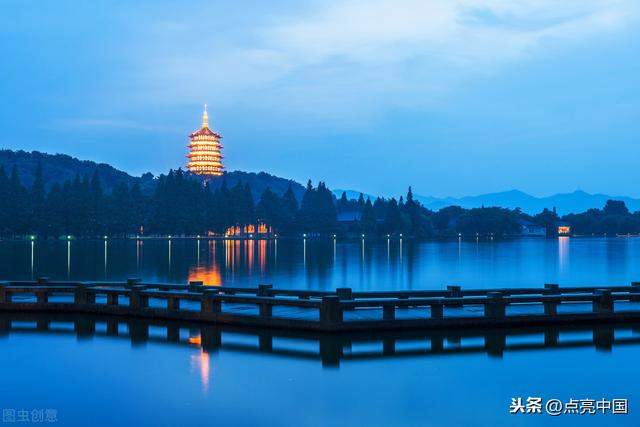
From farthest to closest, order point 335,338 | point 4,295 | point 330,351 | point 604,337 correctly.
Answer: point 4,295 → point 604,337 → point 335,338 → point 330,351

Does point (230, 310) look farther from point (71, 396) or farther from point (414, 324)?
point (71, 396)

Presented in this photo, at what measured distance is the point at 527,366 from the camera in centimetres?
1570

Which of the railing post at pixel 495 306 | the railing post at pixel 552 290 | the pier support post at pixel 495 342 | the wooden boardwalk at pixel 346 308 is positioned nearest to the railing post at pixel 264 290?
the wooden boardwalk at pixel 346 308

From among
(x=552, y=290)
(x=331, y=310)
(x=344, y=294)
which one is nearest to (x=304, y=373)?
(x=331, y=310)

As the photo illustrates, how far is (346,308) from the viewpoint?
886 inches

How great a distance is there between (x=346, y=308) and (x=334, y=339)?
4.10 metres

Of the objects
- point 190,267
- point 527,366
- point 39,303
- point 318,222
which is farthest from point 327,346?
point 318,222

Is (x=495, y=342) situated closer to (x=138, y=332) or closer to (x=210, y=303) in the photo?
(x=210, y=303)

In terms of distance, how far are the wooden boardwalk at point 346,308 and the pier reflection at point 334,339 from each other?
399 millimetres

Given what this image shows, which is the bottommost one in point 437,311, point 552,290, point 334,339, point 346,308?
point 334,339

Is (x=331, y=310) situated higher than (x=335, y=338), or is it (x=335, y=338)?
(x=331, y=310)

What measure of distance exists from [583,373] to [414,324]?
564cm

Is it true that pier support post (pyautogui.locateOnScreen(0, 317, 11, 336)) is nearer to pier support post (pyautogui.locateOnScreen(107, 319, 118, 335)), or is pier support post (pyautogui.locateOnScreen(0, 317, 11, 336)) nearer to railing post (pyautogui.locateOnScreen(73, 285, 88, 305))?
railing post (pyautogui.locateOnScreen(73, 285, 88, 305))

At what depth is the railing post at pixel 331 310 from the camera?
19.0 meters
